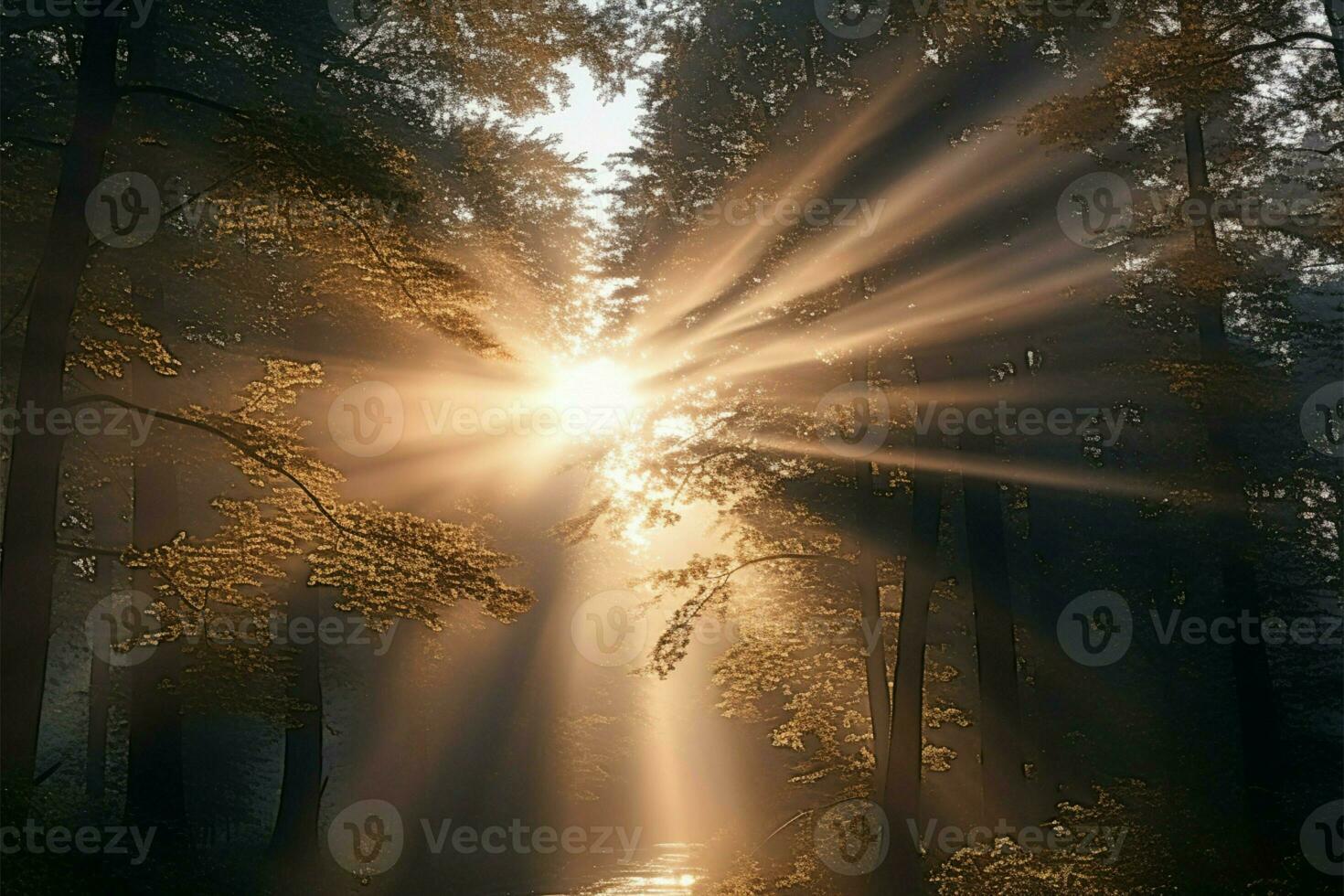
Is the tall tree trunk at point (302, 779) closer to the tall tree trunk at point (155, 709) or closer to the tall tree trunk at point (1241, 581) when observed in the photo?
the tall tree trunk at point (155, 709)

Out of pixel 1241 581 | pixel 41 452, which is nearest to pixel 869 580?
pixel 1241 581

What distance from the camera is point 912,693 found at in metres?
14.2

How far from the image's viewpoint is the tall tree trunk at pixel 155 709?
16.3m

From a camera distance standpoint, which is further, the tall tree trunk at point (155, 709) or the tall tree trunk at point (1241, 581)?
the tall tree trunk at point (155, 709)

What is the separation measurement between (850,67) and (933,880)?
1058 centimetres

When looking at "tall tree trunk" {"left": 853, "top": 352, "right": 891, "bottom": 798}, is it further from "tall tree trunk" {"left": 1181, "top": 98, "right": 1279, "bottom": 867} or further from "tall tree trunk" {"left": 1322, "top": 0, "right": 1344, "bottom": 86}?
"tall tree trunk" {"left": 1322, "top": 0, "right": 1344, "bottom": 86}

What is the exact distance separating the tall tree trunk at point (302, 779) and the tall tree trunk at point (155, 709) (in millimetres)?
1884

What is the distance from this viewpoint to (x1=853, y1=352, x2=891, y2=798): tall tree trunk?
18.9m

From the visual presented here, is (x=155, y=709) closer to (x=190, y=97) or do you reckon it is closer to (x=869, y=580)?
(x=190, y=97)

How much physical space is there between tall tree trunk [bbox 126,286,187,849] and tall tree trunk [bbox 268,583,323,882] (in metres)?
1.88

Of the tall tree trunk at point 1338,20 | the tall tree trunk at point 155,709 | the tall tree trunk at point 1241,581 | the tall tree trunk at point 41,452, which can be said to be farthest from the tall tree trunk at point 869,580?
the tall tree trunk at point 41,452

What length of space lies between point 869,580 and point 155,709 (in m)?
11.1

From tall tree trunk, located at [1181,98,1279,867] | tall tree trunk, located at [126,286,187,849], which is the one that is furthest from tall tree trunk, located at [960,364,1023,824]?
tall tree trunk, located at [126,286,187,849]

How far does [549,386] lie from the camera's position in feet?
77.6
